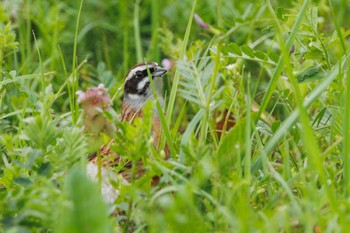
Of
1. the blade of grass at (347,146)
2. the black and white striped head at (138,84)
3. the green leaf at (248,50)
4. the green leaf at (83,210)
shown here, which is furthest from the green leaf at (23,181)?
the black and white striped head at (138,84)

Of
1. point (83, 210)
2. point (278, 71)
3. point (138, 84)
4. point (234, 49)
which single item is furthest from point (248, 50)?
point (83, 210)

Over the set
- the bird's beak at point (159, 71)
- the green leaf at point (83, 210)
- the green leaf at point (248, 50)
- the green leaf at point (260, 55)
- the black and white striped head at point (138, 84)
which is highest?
the green leaf at point (83, 210)

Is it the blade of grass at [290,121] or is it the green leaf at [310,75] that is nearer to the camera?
the blade of grass at [290,121]

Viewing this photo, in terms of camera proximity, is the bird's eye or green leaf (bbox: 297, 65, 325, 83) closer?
green leaf (bbox: 297, 65, 325, 83)

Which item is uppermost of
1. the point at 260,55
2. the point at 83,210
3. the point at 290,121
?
the point at 83,210

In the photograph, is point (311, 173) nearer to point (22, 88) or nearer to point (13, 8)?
point (22, 88)

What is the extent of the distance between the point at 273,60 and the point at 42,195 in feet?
4.42

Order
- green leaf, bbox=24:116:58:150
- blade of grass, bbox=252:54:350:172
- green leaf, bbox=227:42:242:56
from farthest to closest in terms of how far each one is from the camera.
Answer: green leaf, bbox=227:42:242:56, blade of grass, bbox=252:54:350:172, green leaf, bbox=24:116:58:150

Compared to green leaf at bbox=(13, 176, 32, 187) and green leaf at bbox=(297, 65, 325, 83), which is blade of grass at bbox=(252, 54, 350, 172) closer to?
green leaf at bbox=(297, 65, 325, 83)

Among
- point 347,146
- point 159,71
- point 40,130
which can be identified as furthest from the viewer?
point 159,71

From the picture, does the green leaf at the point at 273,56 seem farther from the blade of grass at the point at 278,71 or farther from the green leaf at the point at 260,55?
the blade of grass at the point at 278,71

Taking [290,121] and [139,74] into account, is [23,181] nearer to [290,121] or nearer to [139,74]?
[290,121]

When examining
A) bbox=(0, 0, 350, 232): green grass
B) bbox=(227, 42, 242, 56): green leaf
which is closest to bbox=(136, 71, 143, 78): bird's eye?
bbox=(0, 0, 350, 232): green grass

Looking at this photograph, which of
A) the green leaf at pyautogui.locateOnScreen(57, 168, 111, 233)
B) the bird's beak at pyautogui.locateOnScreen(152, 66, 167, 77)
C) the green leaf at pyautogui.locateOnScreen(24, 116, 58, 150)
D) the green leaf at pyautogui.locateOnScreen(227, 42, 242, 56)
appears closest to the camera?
the green leaf at pyautogui.locateOnScreen(57, 168, 111, 233)
